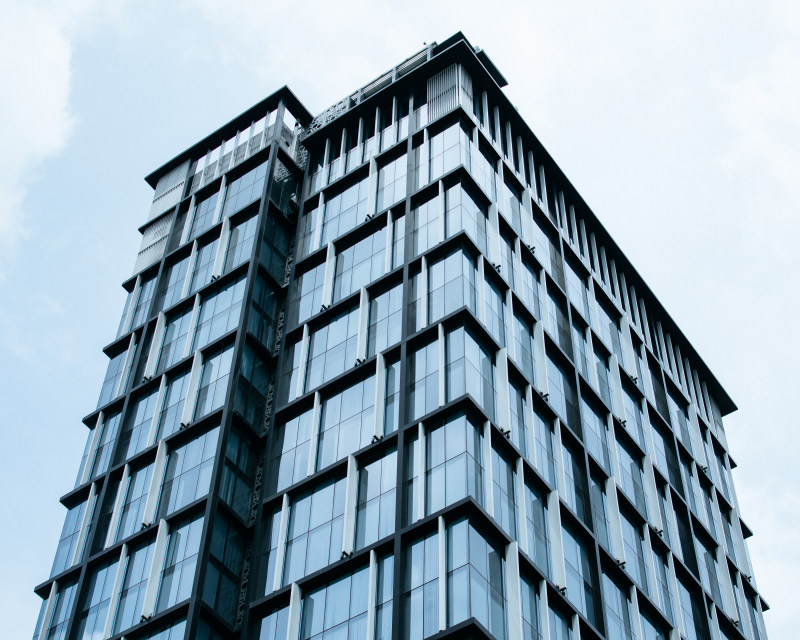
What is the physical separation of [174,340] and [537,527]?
1101 inches

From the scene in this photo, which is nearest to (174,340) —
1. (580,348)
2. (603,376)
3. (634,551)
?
(580,348)

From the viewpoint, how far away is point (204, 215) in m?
81.2

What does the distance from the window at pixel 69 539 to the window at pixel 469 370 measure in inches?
897

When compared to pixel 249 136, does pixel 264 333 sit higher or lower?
lower

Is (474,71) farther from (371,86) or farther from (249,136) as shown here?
(249,136)

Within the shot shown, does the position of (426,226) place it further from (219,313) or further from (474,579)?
(474,579)

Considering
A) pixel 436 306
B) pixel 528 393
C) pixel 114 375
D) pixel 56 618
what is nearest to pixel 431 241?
pixel 436 306

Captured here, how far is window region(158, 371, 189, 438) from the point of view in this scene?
66562mm

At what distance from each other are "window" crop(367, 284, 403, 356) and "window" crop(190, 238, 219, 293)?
1475cm

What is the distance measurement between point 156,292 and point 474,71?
25.2 m

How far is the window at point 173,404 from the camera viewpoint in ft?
218

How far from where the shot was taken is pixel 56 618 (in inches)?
2432

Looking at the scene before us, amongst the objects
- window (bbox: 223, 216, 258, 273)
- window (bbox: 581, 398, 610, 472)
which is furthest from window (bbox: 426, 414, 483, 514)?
window (bbox: 223, 216, 258, 273)

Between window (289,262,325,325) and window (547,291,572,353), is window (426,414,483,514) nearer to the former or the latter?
window (289,262,325,325)
